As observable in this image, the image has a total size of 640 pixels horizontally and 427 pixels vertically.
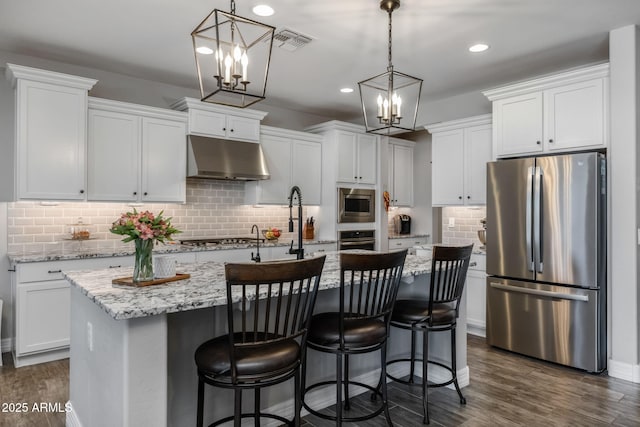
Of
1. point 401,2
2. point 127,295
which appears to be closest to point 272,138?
point 401,2

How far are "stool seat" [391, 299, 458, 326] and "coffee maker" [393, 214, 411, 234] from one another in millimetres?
4022

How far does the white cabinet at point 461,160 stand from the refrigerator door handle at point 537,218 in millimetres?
1106

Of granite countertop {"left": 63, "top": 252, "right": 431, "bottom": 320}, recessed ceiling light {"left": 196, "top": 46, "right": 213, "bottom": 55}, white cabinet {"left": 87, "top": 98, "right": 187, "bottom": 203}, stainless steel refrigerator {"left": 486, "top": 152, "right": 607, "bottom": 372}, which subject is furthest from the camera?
white cabinet {"left": 87, "top": 98, "right": 187, "bottom": 203}

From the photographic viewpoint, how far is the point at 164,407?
168 centimetres

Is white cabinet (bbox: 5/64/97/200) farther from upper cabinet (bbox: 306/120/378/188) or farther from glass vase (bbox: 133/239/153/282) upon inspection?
upper cabinet (bbox: 306/120/378/188)

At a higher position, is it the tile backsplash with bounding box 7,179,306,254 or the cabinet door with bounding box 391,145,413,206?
the cabinet door with bounding box 391,145,413,206

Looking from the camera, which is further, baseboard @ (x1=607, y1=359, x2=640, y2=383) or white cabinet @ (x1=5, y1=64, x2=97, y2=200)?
white cabinet @ (x1=5, y1=64, x2=97, y2=200)

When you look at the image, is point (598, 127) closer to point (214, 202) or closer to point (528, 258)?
point (528, 258)

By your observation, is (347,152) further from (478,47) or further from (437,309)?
(437,309)

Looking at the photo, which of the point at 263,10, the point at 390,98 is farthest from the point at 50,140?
the point at 390,98

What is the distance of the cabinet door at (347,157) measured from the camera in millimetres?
5520

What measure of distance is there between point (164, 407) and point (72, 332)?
3.70ft

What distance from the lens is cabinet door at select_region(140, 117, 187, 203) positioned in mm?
4234

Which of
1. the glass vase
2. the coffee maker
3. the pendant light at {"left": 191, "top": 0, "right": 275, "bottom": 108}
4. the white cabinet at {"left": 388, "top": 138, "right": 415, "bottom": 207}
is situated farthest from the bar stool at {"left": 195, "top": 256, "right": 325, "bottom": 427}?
the coffee maker
